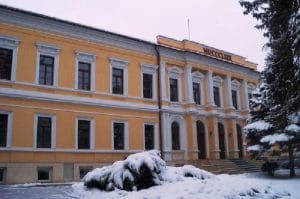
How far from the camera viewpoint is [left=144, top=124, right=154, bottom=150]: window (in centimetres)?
2368

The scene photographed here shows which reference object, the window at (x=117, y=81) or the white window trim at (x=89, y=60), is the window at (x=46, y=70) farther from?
the window at (x=117, y=81)

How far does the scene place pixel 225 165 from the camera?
25266mm

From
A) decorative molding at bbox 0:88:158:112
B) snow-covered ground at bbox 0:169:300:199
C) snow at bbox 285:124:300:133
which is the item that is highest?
decorative molding at bbox 0:88:158:112

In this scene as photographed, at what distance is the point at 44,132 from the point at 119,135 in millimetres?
5008

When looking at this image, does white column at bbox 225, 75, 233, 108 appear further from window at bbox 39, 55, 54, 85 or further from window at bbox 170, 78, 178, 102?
window at bbox 39, 55, 54, 85

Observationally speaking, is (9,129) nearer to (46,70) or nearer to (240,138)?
(46,70)

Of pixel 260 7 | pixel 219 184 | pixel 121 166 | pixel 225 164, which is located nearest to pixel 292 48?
pixel 260 7

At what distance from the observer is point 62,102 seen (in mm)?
19953

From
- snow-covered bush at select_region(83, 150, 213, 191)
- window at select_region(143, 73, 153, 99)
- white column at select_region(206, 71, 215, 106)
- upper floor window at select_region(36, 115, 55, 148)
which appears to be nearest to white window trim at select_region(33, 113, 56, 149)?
upper floor window at select_region(36, 115, 55, 148)

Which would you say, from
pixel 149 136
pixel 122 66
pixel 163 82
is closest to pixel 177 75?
pixel 163 82

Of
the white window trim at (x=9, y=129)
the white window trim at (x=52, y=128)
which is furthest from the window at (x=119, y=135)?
the white window trim at (x=9, y=129)

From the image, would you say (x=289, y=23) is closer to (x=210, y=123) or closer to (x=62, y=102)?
(x=62, y=102)

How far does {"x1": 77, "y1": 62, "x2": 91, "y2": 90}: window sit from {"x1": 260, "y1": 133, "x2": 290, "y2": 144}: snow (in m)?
10.8

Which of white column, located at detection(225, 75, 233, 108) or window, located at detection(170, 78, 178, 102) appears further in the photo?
white column, located at detection(225, 75, 233, 108)
